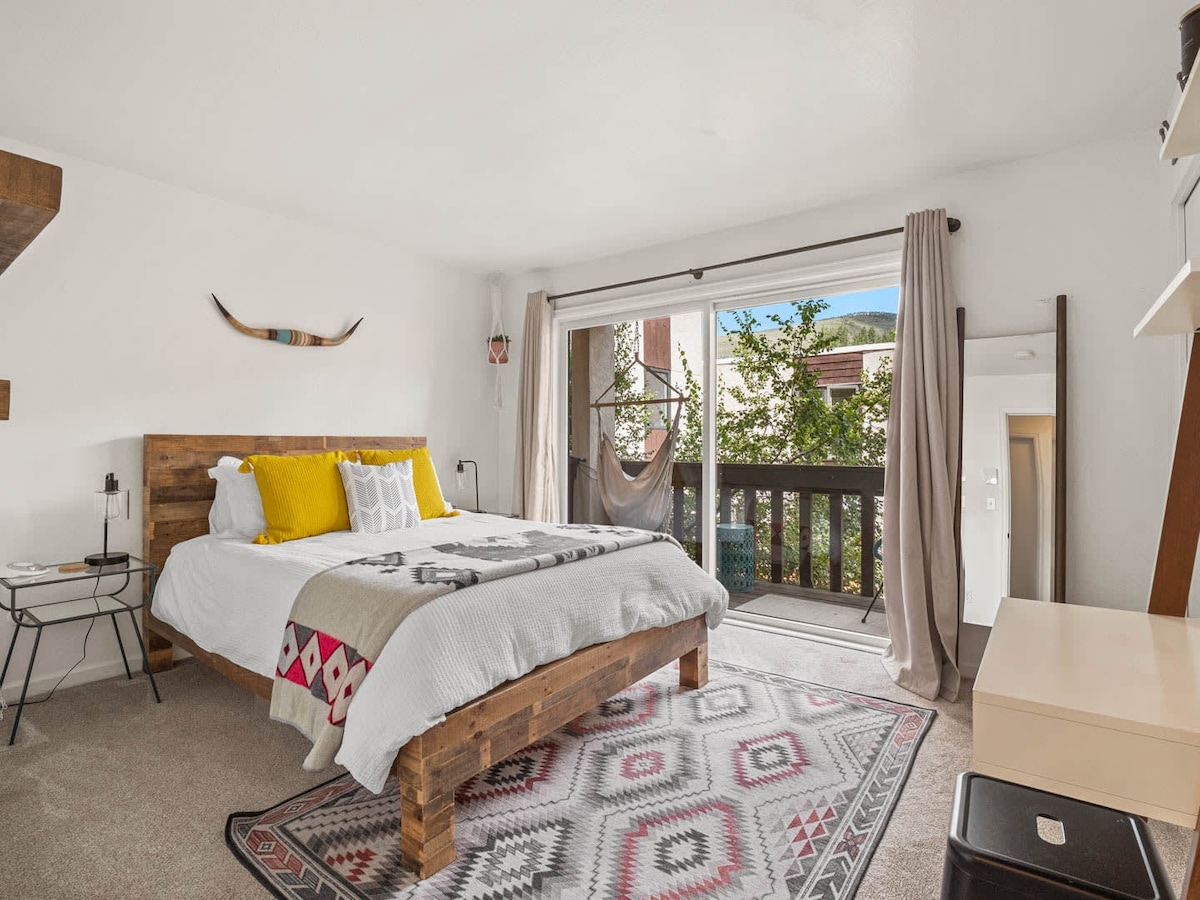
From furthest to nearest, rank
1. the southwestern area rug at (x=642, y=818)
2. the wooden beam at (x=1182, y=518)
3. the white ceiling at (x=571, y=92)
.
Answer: the white ceiling at (x=571, y=92) < the southwestern area rug at (x=642, y=818) < the wooden beam at (x=1182, y=518)

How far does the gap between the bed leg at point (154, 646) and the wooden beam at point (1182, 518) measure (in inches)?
148

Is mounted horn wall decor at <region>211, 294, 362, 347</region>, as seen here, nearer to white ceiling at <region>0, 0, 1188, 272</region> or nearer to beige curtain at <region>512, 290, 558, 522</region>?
white ceiling at <region>0, 0, 1188, 272</region>

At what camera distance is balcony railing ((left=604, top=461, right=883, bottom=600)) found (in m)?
3.65

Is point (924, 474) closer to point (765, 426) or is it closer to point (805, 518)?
point (805, 518)

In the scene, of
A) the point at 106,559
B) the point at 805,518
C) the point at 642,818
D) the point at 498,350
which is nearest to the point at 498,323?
the point at 498,350

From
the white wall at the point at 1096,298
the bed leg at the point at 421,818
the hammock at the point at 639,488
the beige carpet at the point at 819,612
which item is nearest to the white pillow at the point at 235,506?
the bed leg at the point at 421,818

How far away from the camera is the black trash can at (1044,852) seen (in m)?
0.93

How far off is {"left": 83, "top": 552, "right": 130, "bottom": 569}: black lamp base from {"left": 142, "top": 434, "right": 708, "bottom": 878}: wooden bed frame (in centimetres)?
27

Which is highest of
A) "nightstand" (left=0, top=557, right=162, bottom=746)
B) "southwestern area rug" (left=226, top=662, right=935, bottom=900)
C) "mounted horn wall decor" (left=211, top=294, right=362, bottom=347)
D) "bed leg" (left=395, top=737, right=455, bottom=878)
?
"mounted horn wall decor" (left=211, top=294, right=362, bottom=347)

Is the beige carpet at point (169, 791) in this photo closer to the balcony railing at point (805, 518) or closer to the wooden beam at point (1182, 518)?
the balcony railing at point (805, 518)

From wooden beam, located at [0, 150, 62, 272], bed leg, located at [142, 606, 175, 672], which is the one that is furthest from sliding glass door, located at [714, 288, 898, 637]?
wooden beam, located at [0, 150, 62, 272]

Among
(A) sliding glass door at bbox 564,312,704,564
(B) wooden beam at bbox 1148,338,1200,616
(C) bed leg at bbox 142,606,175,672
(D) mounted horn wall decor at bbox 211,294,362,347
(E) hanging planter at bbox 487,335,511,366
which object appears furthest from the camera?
(E) hanging planter at bbox 487,335,511,366

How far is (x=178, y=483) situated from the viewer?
130 inches

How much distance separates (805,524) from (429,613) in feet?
8.36
